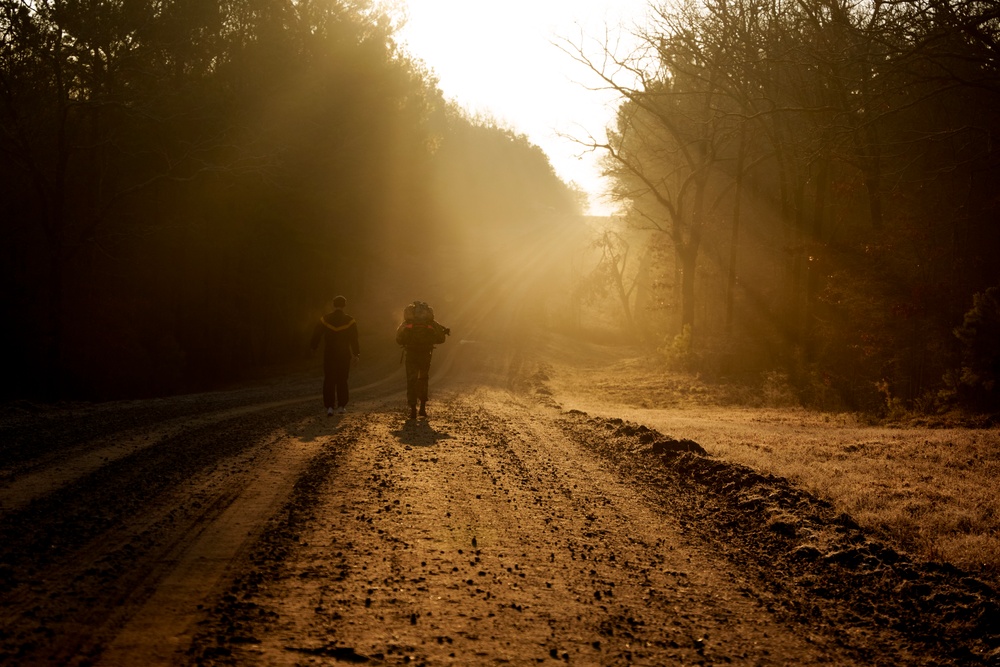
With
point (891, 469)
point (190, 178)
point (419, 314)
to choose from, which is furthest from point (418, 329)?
point (190, 178)

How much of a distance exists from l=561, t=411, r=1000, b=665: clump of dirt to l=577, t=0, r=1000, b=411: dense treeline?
6.20 m

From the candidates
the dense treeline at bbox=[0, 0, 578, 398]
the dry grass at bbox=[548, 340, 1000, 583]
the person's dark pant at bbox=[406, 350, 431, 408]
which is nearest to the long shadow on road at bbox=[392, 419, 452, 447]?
the person's dark pant at bbox=[406, 350, 431, 408]

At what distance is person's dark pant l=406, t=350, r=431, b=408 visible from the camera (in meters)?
16.3

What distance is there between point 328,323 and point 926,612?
42.7ft

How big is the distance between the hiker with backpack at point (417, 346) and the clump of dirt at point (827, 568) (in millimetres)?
6818

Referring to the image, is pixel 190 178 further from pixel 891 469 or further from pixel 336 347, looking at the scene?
pixel 891 469

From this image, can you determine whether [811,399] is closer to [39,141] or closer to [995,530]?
[995,530]

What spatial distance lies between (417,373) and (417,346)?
539 millimetres

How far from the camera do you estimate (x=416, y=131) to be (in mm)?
46781

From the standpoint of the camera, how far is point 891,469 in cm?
1049

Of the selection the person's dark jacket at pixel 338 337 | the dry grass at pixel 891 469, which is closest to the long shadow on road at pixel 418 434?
the person's dark jacket at pixel 338 337

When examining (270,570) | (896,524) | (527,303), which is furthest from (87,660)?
(527,303)

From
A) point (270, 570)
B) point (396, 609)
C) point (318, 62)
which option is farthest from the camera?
point (318, 62)

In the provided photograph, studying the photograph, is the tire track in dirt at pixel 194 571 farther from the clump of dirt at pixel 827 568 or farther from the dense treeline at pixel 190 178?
the dense treeline at pixel 190 178
